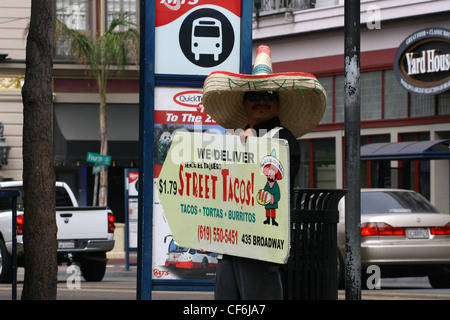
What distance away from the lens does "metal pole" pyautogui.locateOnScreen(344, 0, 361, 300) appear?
9.59 meters

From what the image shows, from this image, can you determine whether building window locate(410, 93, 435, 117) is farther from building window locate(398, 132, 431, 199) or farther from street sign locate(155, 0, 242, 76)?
street sign locate(155, 0, 242, 76)

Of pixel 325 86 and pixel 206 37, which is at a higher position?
pixel 325 86

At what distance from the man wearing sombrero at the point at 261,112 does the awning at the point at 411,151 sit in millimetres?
12771

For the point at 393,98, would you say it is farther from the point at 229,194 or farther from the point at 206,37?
the point at 229,194

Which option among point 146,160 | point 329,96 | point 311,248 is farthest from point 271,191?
point 329,96

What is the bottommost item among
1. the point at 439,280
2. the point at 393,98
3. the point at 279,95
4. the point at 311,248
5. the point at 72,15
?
the point at 439,280

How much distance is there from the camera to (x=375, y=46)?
85.2ft

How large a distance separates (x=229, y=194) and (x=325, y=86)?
21863mm

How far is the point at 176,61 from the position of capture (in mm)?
8547

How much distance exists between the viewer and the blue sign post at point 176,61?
8406 millimetres

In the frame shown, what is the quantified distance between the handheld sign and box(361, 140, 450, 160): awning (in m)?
13.3
